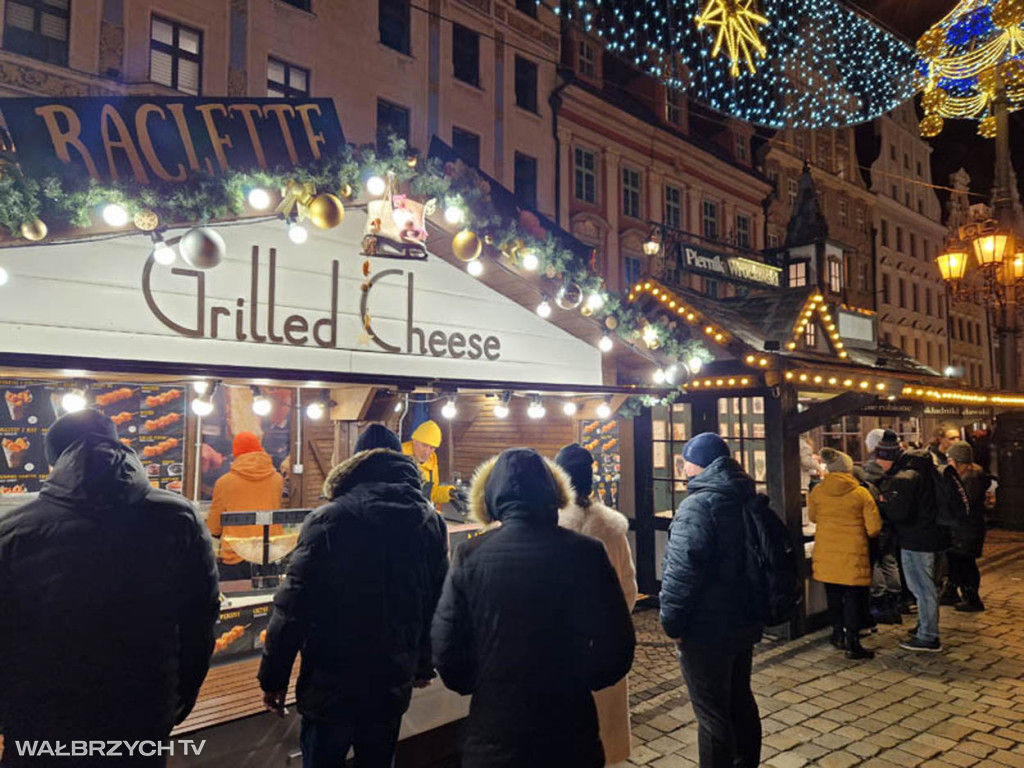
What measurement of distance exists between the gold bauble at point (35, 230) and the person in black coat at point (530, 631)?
9.25ft

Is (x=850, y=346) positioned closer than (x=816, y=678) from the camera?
No

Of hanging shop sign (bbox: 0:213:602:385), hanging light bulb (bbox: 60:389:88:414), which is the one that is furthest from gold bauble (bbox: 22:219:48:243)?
hanging light bulb (bbox: 60:389:88:414)

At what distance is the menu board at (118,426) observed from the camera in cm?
838

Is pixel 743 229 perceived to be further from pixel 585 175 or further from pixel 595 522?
pixel 595 522

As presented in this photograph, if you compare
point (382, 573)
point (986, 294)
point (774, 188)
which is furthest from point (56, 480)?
point (774, 188)

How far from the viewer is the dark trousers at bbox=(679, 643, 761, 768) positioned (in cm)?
354

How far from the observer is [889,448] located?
22.9ft

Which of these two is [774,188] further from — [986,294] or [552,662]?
[552,662]

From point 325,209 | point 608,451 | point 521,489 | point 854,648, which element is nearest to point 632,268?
point 608,451

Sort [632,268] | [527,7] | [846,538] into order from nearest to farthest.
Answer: [846,538] → [527,7] → [632,268]

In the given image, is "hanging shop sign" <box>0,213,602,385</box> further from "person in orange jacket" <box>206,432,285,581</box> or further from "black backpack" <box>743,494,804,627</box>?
"black backpack" <box>743,494,804,627</box>

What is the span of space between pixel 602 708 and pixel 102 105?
456 cm

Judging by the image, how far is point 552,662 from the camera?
92.6 inches

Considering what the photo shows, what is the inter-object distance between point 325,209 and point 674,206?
20.1m
